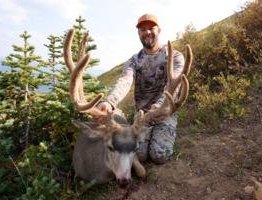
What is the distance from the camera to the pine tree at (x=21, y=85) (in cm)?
966

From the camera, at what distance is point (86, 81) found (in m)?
9.60

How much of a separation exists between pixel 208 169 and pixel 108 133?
1.65 meters

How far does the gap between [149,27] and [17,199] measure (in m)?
3.61

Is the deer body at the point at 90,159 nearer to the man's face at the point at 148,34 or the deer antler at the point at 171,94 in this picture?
the deer antler at the point at 171,94

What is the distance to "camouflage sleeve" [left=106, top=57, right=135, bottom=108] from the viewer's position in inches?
329

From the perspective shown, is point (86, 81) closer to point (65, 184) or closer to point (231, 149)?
point (65, 184)

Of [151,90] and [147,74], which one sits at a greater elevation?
[147,74]

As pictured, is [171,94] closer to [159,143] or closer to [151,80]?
[159,143]

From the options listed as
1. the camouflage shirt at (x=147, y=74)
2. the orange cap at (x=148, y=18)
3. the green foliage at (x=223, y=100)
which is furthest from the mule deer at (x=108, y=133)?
the green foliage at (x=223, y=100)

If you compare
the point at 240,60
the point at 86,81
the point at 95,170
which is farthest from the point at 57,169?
the point at 240,60

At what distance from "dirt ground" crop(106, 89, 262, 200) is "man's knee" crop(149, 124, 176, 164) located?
127mm

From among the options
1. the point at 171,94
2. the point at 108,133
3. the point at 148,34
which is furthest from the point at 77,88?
the point at 148,34

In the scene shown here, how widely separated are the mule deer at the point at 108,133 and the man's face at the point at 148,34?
1198 millimetres

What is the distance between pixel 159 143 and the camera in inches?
340
